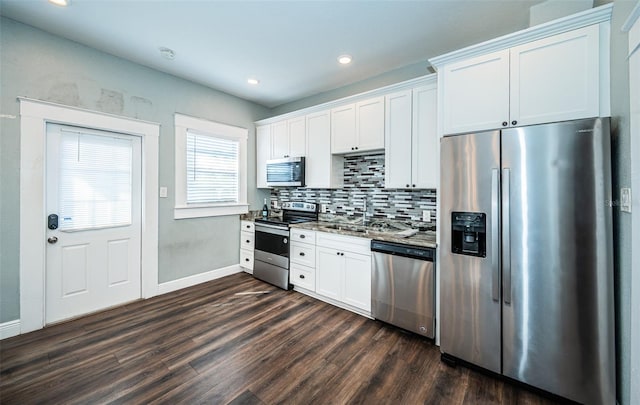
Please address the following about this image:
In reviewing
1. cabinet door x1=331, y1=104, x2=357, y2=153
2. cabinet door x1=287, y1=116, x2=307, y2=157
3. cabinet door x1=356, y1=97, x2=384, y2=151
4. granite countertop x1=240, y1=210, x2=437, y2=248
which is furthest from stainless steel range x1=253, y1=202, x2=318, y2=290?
cabinet door x1=356, y1=97, x2=384, y2=151

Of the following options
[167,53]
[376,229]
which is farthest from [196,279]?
[167,53]

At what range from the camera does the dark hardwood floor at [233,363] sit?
1.66 metres

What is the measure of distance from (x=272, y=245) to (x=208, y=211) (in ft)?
3.53

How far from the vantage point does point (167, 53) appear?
273 cm

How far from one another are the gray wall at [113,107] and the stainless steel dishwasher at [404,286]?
2491 millimetres

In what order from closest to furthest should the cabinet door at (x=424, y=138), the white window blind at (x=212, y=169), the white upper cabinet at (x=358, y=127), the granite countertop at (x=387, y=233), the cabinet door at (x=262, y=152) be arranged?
the granite countertop at (x=387, y=233) < the cabinet door at (x=424, y=138) < the white upper cabinet at (x=358, y=127) < the white window blind at (x=212, y=169) < the cabinet door at (x=262, y=152)

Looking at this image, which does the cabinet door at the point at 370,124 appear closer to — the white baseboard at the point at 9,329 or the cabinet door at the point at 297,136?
the cabinet door at the point at 297,136

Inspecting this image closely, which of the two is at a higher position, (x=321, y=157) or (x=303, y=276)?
(x=321, y=157)

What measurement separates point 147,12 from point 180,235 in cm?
247

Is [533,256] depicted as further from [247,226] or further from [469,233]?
[247,226]

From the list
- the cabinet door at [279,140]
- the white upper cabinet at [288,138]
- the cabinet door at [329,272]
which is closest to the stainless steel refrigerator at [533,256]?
the cabinet door at [329,272]

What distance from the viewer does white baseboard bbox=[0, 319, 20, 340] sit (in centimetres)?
224

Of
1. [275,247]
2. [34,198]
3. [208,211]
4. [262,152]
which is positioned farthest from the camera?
[262,152]

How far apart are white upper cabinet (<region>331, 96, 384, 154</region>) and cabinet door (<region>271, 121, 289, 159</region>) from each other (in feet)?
2.89
